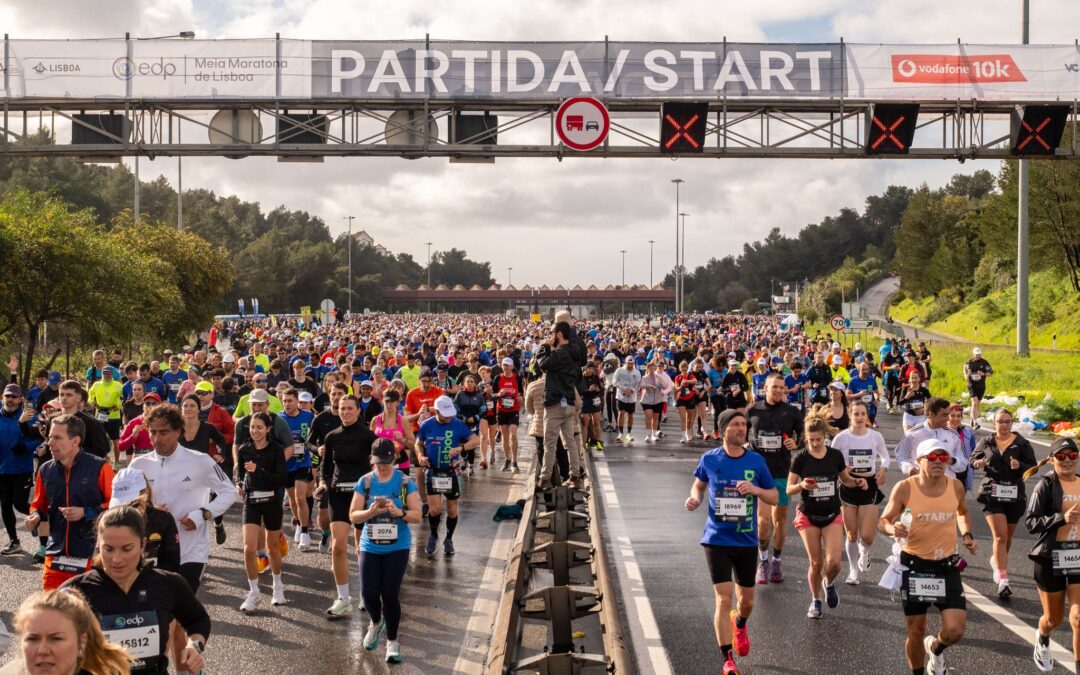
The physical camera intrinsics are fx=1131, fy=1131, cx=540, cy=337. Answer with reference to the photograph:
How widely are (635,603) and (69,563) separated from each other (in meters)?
4.67

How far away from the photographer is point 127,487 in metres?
6.70

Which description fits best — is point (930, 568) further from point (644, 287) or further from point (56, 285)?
point (644, 287)

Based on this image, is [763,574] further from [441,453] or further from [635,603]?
[441,453]

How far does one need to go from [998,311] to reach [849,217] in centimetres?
11036

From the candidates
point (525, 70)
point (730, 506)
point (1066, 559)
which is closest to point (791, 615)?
point (730, 506)

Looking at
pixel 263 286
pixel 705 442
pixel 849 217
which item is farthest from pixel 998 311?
pixel 849 217

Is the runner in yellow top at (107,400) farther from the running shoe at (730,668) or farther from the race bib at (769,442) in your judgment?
the running shoe at (730,668)

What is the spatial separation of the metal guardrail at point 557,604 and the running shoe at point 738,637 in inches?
30.5

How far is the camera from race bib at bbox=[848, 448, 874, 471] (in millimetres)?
10242

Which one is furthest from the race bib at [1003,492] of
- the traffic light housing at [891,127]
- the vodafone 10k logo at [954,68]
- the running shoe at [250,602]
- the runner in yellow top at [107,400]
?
the runner in yellow top at [107,400]

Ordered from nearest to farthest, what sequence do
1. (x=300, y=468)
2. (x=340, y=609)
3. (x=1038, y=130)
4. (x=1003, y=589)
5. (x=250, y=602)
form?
(x=340, y=609), (x=250, y=602), (x=1003, y=589), (x=300, y=468), (x=1038, y=130)

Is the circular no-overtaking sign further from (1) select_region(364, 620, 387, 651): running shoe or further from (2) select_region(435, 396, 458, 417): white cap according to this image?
(1) select_region(364, 620, 387, 651): running shoe

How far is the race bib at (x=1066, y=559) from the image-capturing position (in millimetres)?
7883

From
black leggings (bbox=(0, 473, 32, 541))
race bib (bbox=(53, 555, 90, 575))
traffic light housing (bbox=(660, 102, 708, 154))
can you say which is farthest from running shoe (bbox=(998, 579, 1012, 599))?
traffic light housing (bbox=(660, 102, 708, 154))
